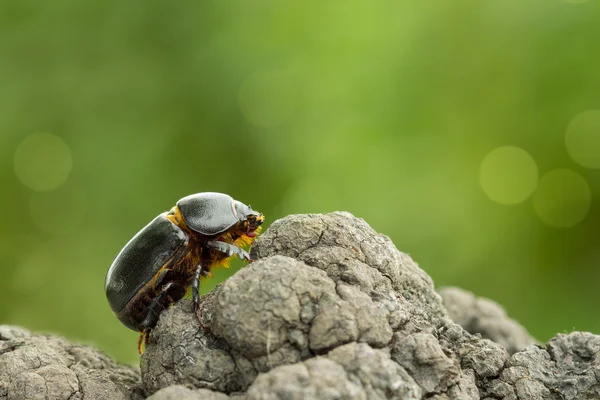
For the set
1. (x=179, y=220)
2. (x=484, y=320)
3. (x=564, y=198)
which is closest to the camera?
(x=179, y=220)

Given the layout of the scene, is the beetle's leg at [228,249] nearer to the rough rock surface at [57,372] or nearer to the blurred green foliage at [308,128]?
the rough rock surface at [57,372]

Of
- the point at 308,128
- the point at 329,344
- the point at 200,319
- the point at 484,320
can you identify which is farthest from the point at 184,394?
the point at 308,128

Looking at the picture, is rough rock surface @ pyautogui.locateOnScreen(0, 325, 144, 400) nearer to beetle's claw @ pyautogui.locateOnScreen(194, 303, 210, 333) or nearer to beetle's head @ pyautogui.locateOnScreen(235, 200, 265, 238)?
beetle's claw @ pyautogui.locateOnScreen(194, 303, 210, 333)

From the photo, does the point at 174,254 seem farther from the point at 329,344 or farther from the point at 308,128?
the point at 308,128

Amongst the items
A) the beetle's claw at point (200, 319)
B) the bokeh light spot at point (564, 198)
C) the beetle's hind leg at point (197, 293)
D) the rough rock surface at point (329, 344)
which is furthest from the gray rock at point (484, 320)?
the bokeh light spot at point (564, 198)

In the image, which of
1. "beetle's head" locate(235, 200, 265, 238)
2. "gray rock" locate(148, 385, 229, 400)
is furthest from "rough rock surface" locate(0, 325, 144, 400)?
"beetle's head" locate(235, 200, 265, 238)

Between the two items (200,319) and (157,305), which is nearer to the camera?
(200,319)

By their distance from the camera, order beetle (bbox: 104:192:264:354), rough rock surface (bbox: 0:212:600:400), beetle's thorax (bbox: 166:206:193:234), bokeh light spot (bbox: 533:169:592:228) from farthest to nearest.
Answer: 1. bokeh light spot (bbox: 533:169:592:228)
2. beetle's thorax (bbox: 166:206:193:234)
3. beetle (bbox: 104:192:264:354)
4. rough rock surface (bbox: 0:212:600:400)
